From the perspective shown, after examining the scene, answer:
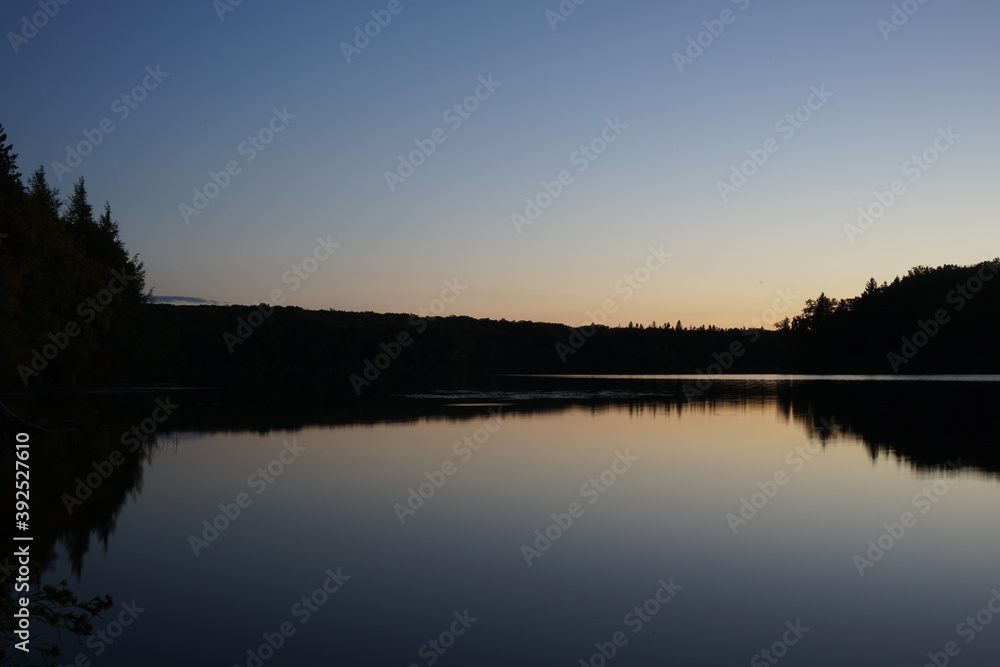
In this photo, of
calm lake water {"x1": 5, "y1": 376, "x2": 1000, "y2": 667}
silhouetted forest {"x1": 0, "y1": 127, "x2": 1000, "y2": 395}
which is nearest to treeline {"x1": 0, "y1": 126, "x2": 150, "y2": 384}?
silhouetted forest {"x1": 0, "y1": 127, "x2": 1000, "y2": 395}

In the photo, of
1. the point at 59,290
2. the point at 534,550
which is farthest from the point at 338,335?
the point at 534,550

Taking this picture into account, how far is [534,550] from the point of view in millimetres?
11336

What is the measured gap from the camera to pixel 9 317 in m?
34.6

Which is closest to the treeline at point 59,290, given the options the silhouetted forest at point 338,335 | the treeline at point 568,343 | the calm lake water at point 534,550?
the silhouetted forest at point 338,335

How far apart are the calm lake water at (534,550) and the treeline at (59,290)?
14.1 metres

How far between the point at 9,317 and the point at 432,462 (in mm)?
24344

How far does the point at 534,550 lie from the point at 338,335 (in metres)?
149

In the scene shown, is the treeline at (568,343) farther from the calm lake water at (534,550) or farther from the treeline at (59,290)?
the calm lake water at (534,550)

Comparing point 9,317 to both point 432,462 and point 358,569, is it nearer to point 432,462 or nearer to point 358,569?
point 432,462

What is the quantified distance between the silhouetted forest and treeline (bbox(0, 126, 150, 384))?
0.10 metres

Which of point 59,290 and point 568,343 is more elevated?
point 568,343

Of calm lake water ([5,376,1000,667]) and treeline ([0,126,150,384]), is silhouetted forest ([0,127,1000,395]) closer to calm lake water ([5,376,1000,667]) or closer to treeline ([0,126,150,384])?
treeline ([0,126,150,384])

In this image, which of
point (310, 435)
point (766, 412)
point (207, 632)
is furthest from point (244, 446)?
point (766, 412)

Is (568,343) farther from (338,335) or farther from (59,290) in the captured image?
(59,290)
